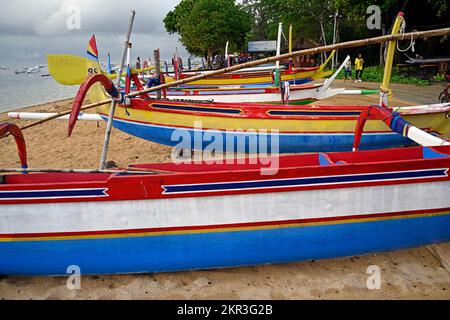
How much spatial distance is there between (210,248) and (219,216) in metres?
0.39

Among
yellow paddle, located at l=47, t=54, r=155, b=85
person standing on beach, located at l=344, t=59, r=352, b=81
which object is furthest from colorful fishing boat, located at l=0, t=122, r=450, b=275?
person standing on beach, located at l=344, t=59, r=352, b=81

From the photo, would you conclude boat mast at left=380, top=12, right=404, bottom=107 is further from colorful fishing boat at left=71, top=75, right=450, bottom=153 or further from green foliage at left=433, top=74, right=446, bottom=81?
green foliage at left=433, top=74, right=446, bottom=81

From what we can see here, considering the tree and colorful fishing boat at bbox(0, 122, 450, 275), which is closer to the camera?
colorful fishing boat at bbox(0, 122, 450, 275)

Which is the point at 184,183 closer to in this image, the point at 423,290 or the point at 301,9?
the point at 423,290

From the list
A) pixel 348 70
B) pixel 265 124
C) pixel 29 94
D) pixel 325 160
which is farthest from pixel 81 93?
pixel 29 94

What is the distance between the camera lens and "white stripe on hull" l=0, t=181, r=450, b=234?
2.85 meters

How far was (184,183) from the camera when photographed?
2.79 m

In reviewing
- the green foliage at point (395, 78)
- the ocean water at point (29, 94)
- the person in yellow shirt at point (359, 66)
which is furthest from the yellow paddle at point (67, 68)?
the ocean water at point (29, 94)

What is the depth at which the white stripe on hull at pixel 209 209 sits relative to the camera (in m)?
2.85

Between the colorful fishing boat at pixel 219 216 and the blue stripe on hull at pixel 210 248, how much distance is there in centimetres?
1

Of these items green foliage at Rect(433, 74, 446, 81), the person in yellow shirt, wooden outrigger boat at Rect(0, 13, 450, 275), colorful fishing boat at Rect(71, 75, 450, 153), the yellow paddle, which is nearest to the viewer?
wooden outrigger boat at Rect(0, 13, 450, 275)

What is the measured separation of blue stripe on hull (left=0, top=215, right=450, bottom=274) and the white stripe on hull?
0.17 meters

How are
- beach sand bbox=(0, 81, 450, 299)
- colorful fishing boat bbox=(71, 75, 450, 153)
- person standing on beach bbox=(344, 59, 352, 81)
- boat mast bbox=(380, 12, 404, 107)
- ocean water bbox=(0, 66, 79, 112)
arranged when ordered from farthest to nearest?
ocean water bbox=(0, 66, 79, 112) → person standing on beach bbox=(344, 59, 352, 81) → colorful fishing boat bbox=(71, 75, 450, 153) → boat mast bbox=(380, 12, 404, 107) → beach sand bbox=(0, 81, 450, 299)

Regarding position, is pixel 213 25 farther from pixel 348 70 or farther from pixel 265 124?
pixel 265 124
